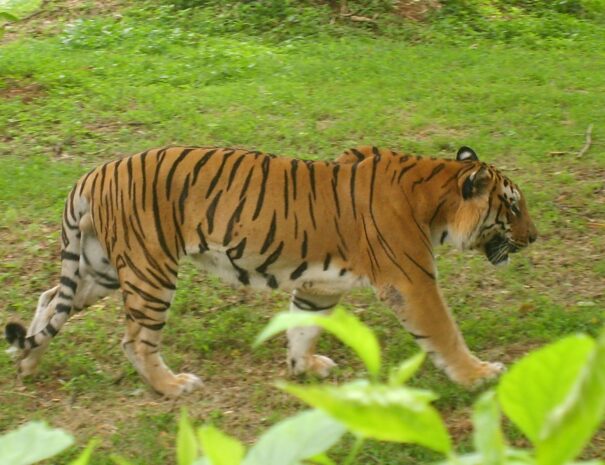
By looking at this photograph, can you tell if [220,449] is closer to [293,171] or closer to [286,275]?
[286,275]

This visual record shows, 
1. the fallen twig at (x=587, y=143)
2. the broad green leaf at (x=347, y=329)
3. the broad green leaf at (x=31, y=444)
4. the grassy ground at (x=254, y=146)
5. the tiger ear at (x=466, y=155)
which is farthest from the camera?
the fallen twig at (x=587, y=143)

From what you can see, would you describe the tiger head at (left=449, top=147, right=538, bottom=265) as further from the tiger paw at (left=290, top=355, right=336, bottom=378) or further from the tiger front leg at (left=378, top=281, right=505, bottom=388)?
the tiger paw at (left=290, top=355, right=336, bottom=378)

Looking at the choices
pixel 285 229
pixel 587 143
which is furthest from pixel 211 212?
pixel 587 143

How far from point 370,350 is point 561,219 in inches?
243

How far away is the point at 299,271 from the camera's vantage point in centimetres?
478

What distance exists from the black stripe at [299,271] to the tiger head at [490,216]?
768 millimetres

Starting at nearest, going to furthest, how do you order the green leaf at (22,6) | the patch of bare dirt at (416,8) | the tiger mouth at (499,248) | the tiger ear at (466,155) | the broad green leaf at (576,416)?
the broad green leaf at (576,416)
the tiger mouth at (499,248)
the tiger ear at (466,155)
the patch of bare dirt at (416,8)
the green leaf at (22,6)

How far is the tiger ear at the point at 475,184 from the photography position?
4.83m

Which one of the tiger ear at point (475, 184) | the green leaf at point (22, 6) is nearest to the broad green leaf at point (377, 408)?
the tiger ear at point (475, 184)

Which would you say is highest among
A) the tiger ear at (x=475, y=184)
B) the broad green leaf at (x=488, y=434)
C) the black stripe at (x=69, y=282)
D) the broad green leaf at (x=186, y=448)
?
the broad green leaf at (x=488, y=434)

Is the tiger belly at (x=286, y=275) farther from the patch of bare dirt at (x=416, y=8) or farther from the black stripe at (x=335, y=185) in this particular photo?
the patch of bare dirt at (x=416, y=8)

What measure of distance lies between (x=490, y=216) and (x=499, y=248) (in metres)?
0.21

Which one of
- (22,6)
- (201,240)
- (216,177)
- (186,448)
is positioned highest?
(186,448)

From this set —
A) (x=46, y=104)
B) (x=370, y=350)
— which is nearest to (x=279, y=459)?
(x=370, y=350)
